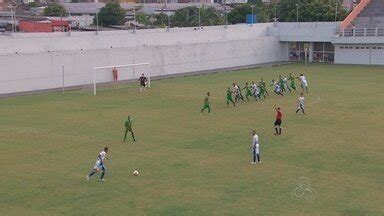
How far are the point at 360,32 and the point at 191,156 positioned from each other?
44807 mm

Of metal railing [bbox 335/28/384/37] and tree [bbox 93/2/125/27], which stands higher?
tree [bbox 93/2/125/27]

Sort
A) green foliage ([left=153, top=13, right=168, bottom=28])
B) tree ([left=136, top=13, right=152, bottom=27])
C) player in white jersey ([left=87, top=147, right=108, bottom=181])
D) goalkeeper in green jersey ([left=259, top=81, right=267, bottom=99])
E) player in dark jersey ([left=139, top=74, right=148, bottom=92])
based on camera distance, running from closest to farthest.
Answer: player in white jersey ([left=87, top=147, right=108, bottom=181])
goalkeeper in green jersey ([left=259, top=81, right=267, bottom=99])
player in dark jersey ([left=139, top=74, right=148, bottom=92])
green foliage ([left=153, top=13, right=168, bottom=28])
tree ([left=136, top=13, right=152, bottom=27])

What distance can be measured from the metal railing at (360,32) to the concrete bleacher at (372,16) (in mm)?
3083

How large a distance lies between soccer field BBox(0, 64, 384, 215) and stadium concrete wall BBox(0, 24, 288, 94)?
16.8 feet

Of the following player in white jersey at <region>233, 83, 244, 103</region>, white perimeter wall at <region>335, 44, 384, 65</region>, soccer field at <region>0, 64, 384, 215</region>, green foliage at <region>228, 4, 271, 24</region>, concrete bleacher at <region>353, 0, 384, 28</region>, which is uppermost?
green foliage at <region>228, 4, 271, 24</region>

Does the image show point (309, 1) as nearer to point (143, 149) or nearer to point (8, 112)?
point (8, 112)

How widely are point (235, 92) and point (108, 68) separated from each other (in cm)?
1624

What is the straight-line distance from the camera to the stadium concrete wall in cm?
4494

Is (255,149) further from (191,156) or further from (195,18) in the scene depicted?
(195,18)

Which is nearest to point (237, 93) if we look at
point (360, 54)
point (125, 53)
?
point (125, 53)

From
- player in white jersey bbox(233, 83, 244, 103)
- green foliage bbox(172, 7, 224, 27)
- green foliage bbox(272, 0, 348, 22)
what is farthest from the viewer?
green foliage bbox(172, 7, 224, 27)

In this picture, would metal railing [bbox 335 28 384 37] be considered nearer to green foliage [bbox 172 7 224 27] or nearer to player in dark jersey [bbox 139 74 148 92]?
player in dark jersey [bbox 139 74 148 92]

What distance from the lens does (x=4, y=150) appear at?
24.8 metres

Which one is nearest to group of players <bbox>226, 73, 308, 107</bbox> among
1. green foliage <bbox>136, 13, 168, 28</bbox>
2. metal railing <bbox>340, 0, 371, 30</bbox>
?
metal railing <bbox>340, 0, 371, 30</bbox>
